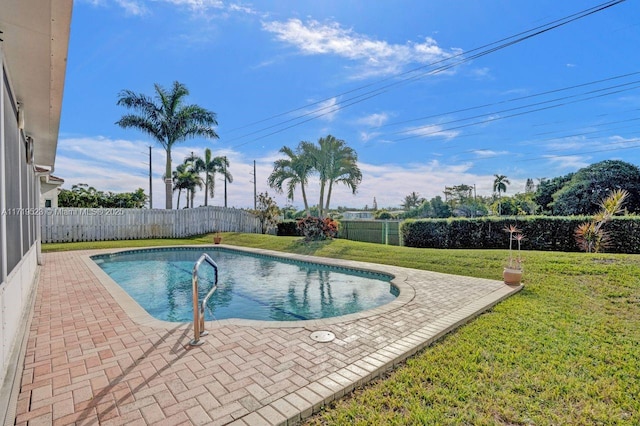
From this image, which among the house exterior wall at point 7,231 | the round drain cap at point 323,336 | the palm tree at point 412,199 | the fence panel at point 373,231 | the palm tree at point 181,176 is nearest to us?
the house exterior wall at point 7,231

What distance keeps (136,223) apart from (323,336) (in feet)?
60.2

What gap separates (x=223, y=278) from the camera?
358 inches

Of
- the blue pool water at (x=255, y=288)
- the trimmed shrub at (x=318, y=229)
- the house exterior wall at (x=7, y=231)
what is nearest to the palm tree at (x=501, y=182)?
the trimmed shrub at (x=318, y=229)

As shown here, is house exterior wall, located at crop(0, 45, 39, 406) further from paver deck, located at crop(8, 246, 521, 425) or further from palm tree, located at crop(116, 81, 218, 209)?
palm tree, located at crop(116, 81, 218, 209)

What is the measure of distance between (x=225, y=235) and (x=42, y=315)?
14.0 meters

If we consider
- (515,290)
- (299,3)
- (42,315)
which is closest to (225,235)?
(299,3)

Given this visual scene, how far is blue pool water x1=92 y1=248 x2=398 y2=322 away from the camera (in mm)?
6098

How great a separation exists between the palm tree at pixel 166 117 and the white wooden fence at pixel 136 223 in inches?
74.0

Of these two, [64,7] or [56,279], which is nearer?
[64,7]

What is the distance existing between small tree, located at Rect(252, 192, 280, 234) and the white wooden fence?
1.14m

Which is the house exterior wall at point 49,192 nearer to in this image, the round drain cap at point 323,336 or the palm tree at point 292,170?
the palm tree at point 292,170

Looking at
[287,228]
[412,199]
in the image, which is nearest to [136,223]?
[287,228]

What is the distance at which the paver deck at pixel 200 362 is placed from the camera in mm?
2400

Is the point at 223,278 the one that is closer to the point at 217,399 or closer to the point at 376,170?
the point at 217,399
